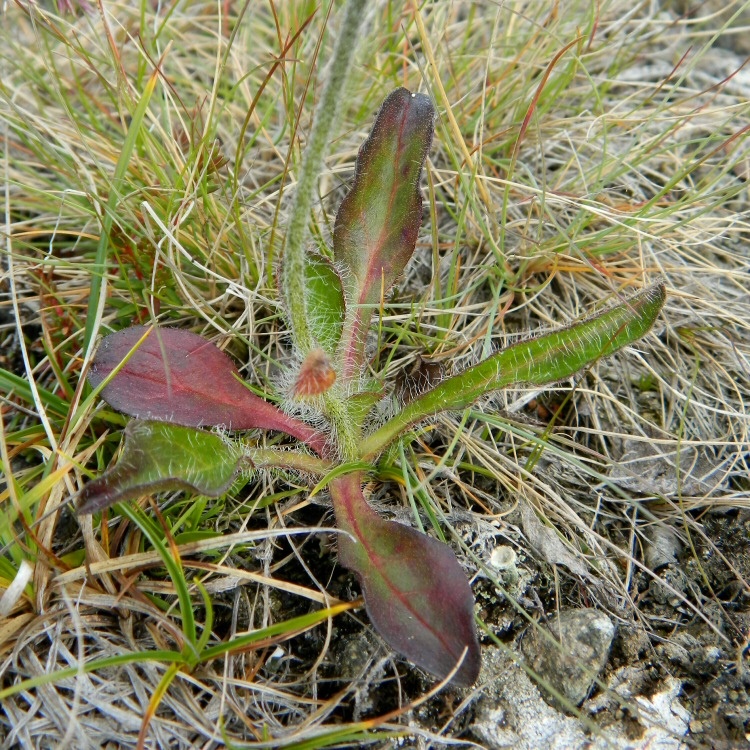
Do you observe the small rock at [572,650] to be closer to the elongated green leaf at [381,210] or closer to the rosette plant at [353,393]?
the rosette plant at [353,393]

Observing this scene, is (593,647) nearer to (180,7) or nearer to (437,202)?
(437,202)

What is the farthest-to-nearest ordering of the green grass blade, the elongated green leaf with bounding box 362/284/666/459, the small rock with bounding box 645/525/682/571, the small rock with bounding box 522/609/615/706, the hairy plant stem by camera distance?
1. the green grass blade
2. the small rock with bounding box 645/525/682/571
3. the elongated green leaf with bounding box 362/284/666/459
4. the small rock with bounding box 522/609/615/706
5. the hairy plant stem

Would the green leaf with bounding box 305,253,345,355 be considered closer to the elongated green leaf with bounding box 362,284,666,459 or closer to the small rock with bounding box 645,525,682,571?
the elongated green leaf with bounding box 362,284,666,459

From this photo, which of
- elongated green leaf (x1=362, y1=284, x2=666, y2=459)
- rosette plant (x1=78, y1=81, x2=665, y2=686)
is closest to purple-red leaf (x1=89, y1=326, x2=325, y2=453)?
rosette plant (x1=78, y1=81, x2=665, y2=686)

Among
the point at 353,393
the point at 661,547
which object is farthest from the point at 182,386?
the point at 661,547

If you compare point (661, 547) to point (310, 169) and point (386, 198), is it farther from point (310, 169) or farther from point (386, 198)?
point (310, 169)

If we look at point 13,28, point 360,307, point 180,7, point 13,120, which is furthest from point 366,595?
point 13,28
